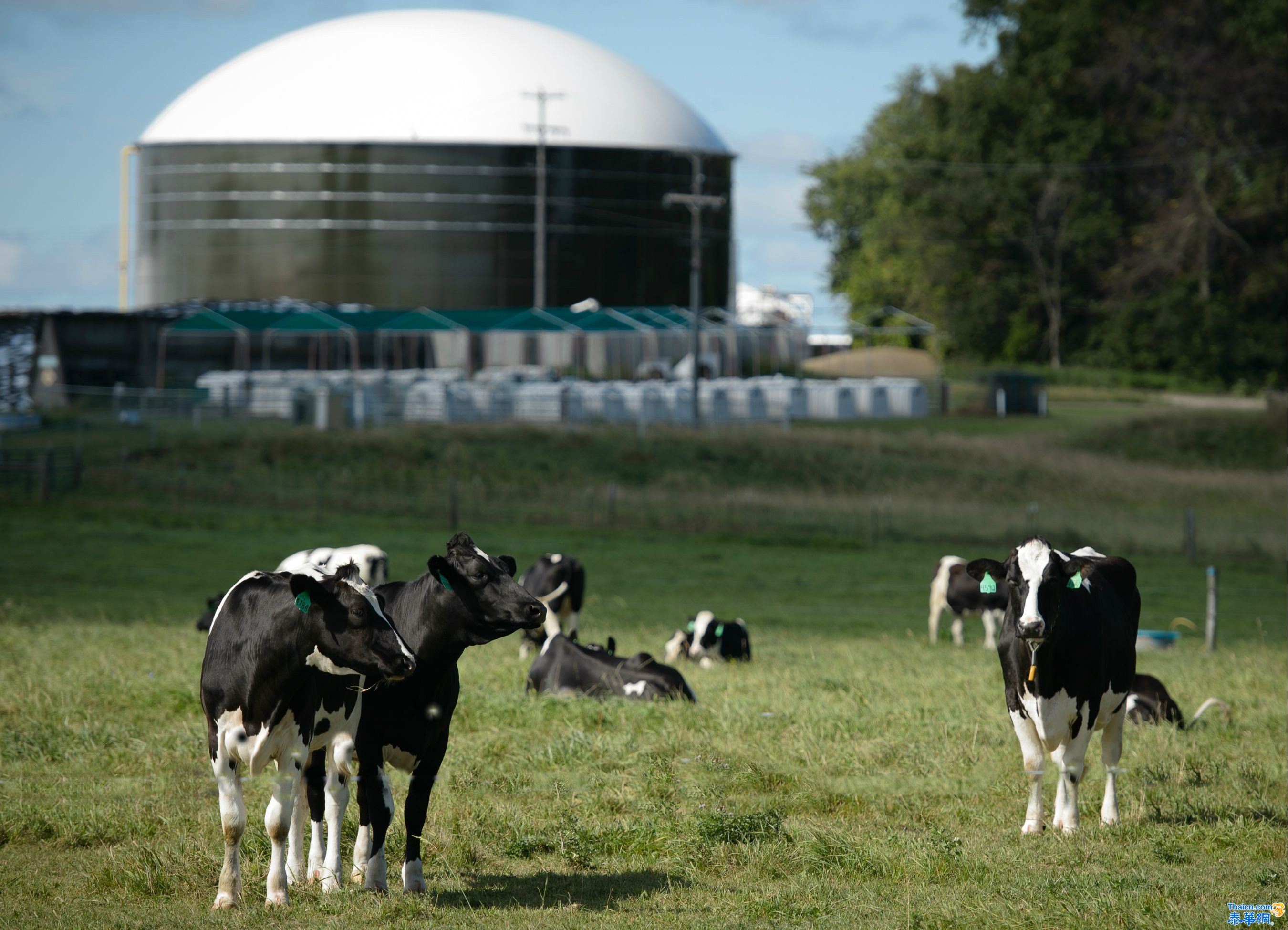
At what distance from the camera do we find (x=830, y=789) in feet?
32.4

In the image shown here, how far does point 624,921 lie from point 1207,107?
6897 cm

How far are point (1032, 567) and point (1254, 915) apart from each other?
89.3 inches

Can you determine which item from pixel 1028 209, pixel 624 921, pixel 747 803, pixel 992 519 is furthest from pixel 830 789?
pixel 1028 209

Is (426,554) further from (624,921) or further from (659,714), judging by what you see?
(624,921)

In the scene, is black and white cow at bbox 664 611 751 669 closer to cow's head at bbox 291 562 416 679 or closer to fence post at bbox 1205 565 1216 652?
fence post at bbox 1205 565 1216 652

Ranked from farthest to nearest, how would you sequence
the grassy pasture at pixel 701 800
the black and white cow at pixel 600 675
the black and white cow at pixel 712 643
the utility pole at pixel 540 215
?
the utility pole at pixel 540 215
the black and white cow at pixel 712 643
the black and white cow at pixel 600 675
the grassy pasture at pixel 701 800

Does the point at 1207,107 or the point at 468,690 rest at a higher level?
the point at 1207,107

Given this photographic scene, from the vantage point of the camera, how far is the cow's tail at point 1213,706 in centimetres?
1197

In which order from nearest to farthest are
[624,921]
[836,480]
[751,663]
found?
[624,921] < [751,663] < [836,480]

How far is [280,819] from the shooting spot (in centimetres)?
707

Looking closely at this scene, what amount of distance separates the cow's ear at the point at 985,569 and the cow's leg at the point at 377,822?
3.74 meters

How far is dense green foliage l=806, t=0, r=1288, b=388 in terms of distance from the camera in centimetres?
6719

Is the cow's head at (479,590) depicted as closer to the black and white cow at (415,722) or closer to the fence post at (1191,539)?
the black and white cow at (415,722)

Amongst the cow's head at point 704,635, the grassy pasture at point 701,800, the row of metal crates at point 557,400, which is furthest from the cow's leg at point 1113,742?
the row of metal crates at point 557,400
